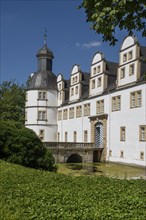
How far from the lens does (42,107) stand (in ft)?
152

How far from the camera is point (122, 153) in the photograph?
3019 cm

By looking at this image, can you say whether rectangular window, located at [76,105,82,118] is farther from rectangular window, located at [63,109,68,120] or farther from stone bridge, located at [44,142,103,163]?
stone bridge, located at [44,142,103,163]

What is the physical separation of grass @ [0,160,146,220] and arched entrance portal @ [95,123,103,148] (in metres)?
26.6

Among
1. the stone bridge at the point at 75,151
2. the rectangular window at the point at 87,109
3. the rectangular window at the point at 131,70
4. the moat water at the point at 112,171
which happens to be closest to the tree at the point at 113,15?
the moat water at the point at 112,171

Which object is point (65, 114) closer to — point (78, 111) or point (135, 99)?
point (78, 111)

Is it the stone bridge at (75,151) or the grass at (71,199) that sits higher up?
the grass at (71,199)

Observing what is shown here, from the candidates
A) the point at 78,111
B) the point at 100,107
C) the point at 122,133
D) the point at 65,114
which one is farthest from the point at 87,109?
the point at 122,133

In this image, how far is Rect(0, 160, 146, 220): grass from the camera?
17.7ft

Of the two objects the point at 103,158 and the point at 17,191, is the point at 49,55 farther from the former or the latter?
the point at 17,191

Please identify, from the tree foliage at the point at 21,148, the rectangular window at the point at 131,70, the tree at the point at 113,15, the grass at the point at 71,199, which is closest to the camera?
the grass at the point at 71,199

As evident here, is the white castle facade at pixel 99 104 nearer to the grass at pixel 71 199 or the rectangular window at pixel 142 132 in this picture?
the rectangular window at pixel 142 132

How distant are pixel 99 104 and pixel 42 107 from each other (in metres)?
13.5

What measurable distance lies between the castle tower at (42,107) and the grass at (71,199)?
38.4m

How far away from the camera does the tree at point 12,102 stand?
4609 cm
